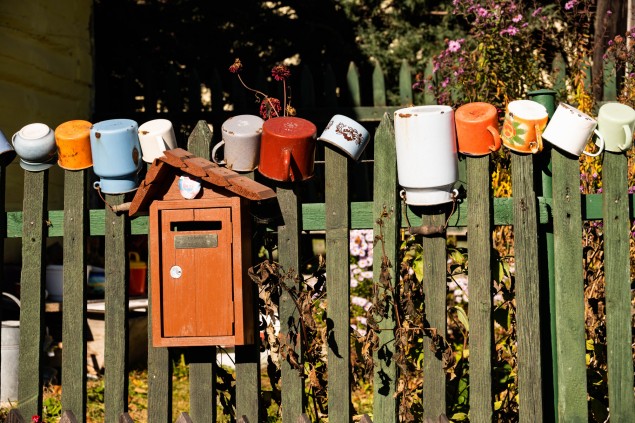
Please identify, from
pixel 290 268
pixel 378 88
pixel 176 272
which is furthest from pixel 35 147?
pixel 378 88

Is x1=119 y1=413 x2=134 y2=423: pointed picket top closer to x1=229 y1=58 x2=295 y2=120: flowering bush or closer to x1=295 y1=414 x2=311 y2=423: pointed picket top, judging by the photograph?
x1=295 y1=414 x2=311 y2=423: pointed picket top

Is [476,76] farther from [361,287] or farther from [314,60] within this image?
[314,60]

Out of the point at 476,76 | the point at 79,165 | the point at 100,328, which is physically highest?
the point at 476,76

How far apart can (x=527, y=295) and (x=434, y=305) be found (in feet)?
1.03

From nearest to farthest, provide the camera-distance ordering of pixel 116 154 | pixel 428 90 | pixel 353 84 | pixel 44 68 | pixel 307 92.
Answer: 1. pixel 116 154
2. pixel 44 68
3. pixel 428 90
4. pixel 307 92
5. pixel 353 84

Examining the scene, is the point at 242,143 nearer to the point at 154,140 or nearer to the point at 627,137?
the point at 154,140

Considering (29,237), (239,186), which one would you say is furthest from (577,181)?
(29,237)

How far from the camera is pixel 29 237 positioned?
285cm

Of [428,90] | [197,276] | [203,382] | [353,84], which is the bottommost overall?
[203,382]

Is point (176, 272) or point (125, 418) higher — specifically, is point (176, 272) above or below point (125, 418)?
above

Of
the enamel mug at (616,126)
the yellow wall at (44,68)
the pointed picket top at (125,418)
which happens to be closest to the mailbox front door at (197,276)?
the pointed picket top at (125,418)

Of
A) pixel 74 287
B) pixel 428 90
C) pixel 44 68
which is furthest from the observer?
pixel 428 90

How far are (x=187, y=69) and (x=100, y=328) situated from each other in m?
3.28

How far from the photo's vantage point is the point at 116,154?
273 centimetres
